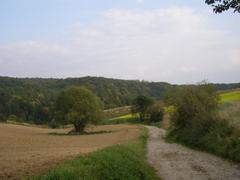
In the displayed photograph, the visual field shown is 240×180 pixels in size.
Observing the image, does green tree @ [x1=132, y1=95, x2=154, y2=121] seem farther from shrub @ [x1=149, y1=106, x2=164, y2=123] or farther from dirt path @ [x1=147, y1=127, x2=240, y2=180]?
Answer: dirt path @ [x1=147, y1=127, x2=240, y2=180]

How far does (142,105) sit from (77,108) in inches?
1795

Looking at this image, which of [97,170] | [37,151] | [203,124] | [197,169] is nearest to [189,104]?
[203,124]

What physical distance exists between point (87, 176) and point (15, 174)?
356cm

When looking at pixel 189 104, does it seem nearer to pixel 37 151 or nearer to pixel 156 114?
pixel 37 151

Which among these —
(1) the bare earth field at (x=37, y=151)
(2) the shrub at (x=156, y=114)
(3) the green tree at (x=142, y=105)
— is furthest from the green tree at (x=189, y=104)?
(3) the green tree at (x=142, y=105)

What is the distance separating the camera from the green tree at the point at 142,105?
113312mm

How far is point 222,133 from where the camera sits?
91.9 feet

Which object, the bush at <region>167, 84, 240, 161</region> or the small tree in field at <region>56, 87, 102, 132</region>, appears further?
the small tree in field at <region>56, 87, 102, 132</region>

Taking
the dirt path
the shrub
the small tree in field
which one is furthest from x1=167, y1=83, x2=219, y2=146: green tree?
the shrub

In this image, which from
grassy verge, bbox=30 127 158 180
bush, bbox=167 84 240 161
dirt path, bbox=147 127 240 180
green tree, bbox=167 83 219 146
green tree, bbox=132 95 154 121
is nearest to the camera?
grassy verge, bbox=30 127 158 180

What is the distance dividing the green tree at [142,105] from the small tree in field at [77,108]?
39.6m

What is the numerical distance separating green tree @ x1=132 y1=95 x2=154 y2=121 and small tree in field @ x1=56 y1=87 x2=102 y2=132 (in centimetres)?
3957

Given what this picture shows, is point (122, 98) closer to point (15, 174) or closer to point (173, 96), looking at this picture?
point (173, 96)

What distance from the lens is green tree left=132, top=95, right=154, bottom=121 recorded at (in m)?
113
